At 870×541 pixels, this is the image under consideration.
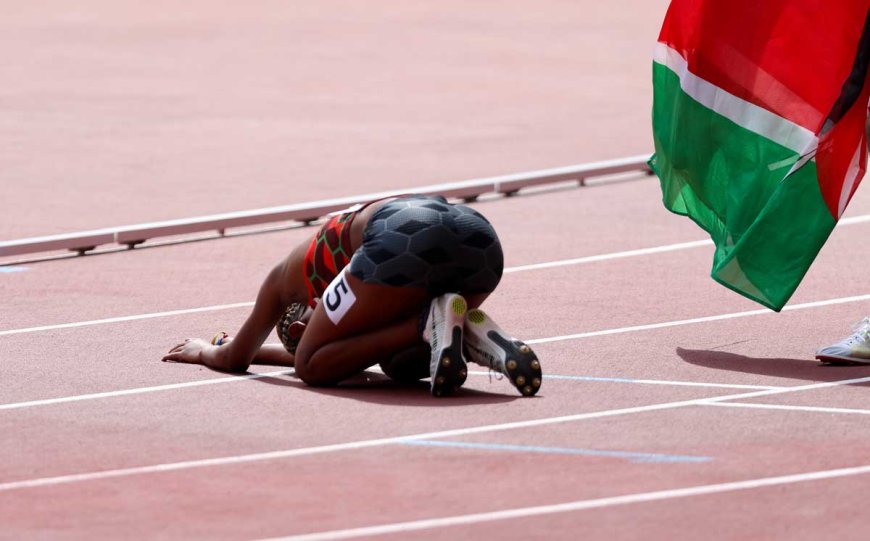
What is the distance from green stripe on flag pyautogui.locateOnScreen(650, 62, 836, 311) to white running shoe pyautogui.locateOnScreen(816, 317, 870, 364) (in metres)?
0.41

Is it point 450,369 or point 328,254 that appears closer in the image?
point 450,369

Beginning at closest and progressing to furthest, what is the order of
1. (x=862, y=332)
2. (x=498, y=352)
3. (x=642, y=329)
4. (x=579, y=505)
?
(x=579, y=505) < (x=498, y=352) < (x=862, y=332) < (x=642, y=329)

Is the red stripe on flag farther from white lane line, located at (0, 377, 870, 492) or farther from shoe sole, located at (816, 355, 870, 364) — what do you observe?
white lane line, located at (0, 377, 870, 492)

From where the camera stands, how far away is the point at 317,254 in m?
9.53

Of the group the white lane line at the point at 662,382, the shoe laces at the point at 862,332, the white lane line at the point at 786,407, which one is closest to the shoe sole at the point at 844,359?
the shoe laces at the point at 862,332

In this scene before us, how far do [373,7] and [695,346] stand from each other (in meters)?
22.2

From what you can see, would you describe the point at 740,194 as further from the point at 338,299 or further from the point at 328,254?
the point at 338,299

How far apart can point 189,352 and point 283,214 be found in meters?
5.28

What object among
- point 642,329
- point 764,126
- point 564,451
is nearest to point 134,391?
point 564,451

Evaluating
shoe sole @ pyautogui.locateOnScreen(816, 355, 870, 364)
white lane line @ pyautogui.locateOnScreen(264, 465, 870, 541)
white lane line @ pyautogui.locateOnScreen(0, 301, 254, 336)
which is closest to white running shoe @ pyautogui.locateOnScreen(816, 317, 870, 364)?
shoe sole @ pyautogui.locateOnScreen(816, 355, 870, 364)

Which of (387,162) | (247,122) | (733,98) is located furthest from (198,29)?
(733,98)

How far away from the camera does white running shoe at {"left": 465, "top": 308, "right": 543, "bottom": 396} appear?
351 inches

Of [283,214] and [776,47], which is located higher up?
[776,47]

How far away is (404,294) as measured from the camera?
905 centimetres
